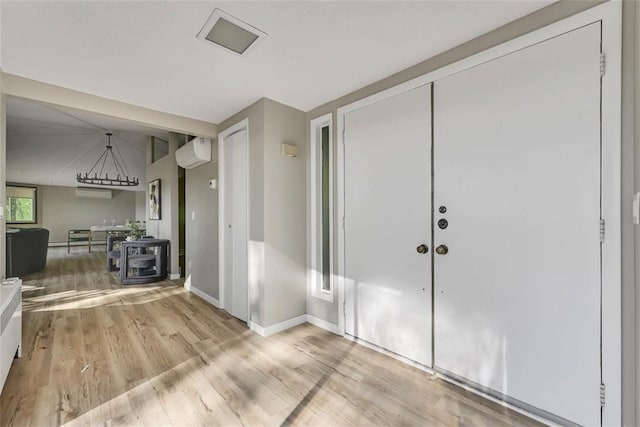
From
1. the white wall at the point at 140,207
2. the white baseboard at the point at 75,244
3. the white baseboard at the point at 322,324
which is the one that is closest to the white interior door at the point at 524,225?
the white baseboard at the point at 322,324

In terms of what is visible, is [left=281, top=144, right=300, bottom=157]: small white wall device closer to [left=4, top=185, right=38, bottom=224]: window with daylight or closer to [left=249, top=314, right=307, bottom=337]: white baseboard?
[left=249, top=314, right=307, bottom=337]: white baseboard

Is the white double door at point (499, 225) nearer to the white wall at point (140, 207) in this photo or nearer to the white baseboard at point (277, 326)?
the white baseboard at point (277, 326)

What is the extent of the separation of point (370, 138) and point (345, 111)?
1.43ft

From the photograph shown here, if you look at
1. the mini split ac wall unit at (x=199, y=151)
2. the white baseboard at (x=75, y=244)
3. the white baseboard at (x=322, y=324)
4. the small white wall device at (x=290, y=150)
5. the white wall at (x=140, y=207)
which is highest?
the mini split ac wall unit at (x=199, y=151)

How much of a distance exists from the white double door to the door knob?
1 centimetres

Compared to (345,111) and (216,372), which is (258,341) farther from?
(345,111)

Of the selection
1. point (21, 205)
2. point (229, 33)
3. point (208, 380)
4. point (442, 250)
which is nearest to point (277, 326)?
point (208, 380)

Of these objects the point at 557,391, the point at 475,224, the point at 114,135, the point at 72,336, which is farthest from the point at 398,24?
the point at 114,135

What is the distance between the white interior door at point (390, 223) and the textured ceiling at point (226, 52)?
41cm

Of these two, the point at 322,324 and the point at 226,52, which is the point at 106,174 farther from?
the point at 322,324

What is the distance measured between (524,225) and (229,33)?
2.20 metres

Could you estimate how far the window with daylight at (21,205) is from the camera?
943 cm

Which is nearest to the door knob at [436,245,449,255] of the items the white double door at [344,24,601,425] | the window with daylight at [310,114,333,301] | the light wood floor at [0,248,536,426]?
the white double door at [344,24,601,425]

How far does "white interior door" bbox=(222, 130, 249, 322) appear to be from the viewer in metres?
3.14
